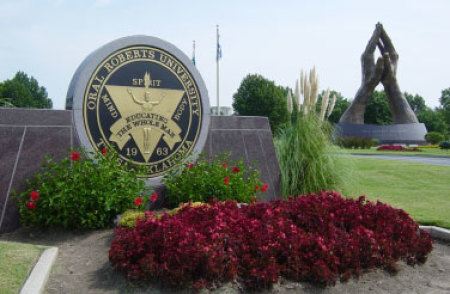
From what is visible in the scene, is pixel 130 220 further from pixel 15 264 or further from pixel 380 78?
pixel 380 78

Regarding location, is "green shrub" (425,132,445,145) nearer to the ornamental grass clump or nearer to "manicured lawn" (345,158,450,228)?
"manicured lawn" (345,158,450,228)

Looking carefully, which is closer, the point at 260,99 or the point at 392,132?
the point at 392,132

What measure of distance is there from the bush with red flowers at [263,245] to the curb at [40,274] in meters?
0.57

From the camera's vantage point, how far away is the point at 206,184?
6.27 m

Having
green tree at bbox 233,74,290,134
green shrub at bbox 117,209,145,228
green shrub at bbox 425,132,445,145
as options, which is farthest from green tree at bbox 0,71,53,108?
green shrub at bbox 117,209,145,228

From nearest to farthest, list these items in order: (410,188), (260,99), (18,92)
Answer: (410,188), (260,99), (18,92)

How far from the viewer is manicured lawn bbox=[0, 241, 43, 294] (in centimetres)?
353

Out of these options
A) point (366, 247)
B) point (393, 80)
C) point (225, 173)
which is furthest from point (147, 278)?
point (393, 80)

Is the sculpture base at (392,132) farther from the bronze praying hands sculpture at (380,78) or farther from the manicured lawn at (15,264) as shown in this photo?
the manicured lawn at (15,264)

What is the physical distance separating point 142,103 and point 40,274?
341cm

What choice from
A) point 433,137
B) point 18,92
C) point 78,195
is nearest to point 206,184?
point 78,195

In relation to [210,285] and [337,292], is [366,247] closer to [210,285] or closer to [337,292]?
[337,292]

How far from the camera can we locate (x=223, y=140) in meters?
7.49

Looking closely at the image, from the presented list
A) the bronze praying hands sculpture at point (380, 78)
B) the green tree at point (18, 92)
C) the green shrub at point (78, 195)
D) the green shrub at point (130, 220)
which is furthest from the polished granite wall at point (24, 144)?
the green tree at point (18, 92)
